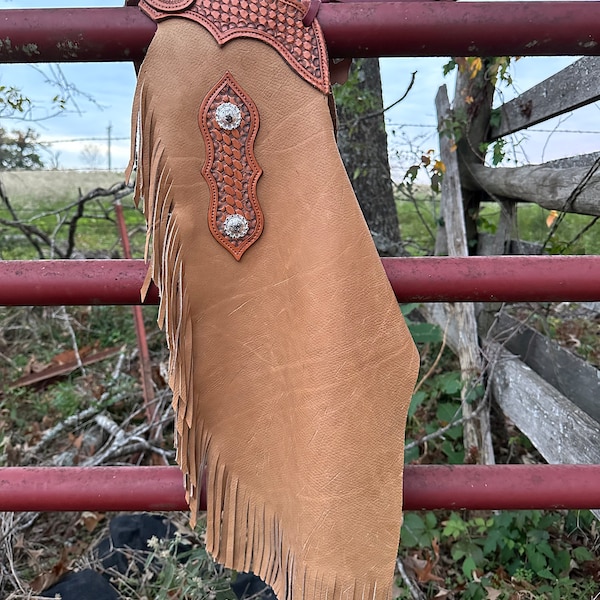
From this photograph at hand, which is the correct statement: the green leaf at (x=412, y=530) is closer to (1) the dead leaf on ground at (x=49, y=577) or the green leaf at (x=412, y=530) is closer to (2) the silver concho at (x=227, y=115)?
(1) the dead leaf on ground at (x=49, y=577)

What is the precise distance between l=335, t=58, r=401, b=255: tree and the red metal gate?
1984 millimetres

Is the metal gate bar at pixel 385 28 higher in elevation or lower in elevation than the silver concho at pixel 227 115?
higher

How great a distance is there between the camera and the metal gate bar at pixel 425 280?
957 millimetres

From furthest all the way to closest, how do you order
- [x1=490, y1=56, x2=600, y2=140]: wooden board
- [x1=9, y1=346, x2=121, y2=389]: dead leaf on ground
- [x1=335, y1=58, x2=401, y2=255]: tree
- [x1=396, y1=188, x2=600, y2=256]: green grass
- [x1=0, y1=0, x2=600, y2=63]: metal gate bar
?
1. [x1=9, y1=346, x2=121, y2=389]: dead leaf on ground
2. [x1=335, y1=58, x2=401, y2=255]: tree
3. [x1=396, y1=188, x2=600, y2=256]: green grass
4. [x1=490, y1=56, x2=600, y2=140]: wooden board
5. [x1=0, y1=0, x2=600, y2=63]: metal gate bar

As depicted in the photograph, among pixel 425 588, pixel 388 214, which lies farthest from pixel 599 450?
pixel 388 214

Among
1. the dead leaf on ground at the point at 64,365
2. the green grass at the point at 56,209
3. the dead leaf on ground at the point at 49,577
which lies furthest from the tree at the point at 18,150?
the dead leaf on ground at the point at 49,577

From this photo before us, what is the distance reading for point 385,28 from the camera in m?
0.91

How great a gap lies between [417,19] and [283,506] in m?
0.87

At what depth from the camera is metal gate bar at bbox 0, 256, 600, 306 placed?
3.14 ft
